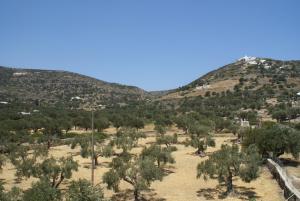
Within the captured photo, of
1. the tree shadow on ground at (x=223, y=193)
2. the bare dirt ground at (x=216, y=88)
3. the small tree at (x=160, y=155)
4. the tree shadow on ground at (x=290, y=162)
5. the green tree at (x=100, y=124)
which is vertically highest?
the bare dirt ground at (x=216, y=88)

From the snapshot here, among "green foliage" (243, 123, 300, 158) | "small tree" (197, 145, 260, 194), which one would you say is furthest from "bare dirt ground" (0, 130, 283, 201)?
"green foliage" (243, 123, 300, 158)

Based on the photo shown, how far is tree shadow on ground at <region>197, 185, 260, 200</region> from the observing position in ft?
119

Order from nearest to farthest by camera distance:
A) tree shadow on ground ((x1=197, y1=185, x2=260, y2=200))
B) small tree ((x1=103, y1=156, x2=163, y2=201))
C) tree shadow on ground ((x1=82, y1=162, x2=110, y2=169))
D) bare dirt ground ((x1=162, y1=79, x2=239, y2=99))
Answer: small tree ((x1=103, y1=156, x2=163, y2=201))
tree shadow on ground ((x1=197, y1=185, x2=260, y2=200))
tree shadow on ground ((x1=82, y1=162, x2=110, y2=169))
bare dirt ground ((x1=162, y1=79, x2=239, y2=99))

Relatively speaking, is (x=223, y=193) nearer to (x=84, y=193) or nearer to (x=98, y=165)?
(x=84, y=193)

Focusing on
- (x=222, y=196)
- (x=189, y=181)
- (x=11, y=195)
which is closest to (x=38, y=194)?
(x=11, y=195)

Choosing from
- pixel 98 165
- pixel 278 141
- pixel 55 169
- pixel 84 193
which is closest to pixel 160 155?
pixel 98 165

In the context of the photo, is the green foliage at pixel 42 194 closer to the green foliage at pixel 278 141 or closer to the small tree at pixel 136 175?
the small tree at pixel 136 175

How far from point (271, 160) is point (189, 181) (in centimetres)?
1041

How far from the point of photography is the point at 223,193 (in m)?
37.5

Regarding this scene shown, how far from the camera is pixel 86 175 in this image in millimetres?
46312

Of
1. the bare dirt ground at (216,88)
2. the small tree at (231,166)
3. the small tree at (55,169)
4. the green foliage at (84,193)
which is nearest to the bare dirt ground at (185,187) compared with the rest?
the small tree at (231,166)

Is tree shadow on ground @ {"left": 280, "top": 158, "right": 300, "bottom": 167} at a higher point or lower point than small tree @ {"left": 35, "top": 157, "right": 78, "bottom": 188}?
lower

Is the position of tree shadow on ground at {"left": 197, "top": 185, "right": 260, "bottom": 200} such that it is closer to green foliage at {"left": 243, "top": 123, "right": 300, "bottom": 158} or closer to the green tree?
green foliage at {"left": 243, "top": 123, "right": 300, "bottom": 158}

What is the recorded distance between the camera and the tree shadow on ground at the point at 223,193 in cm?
3631
